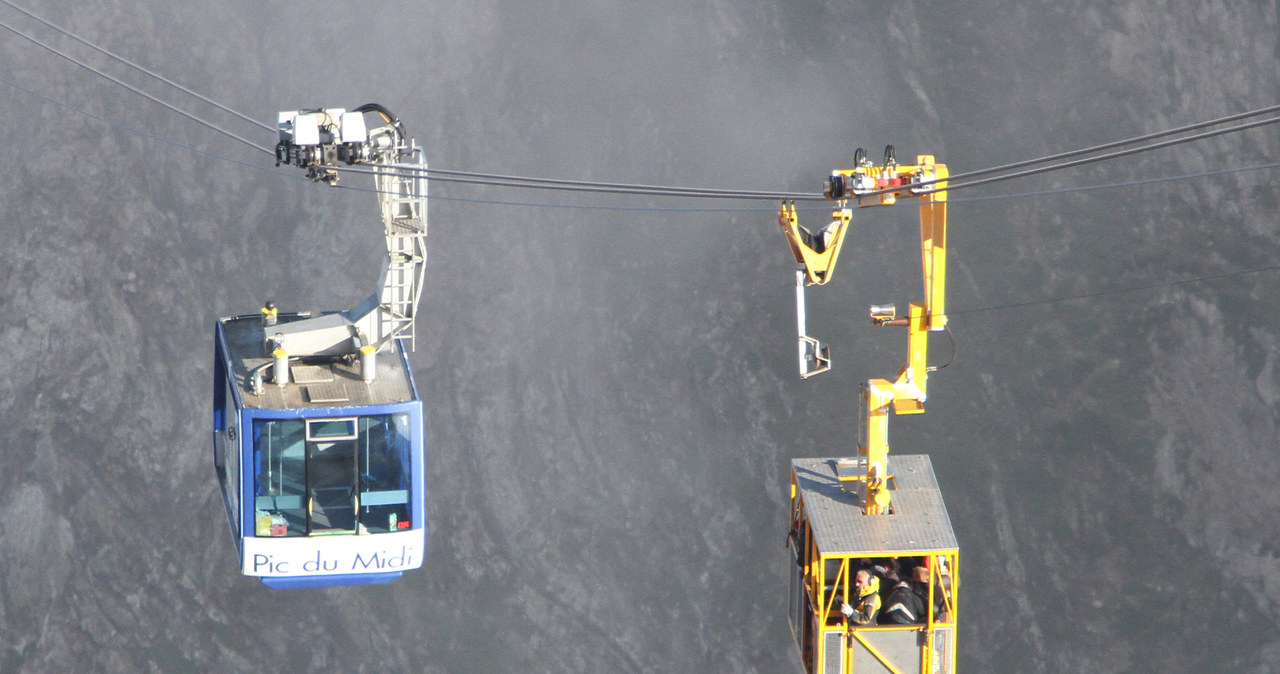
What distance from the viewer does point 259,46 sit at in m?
51.1

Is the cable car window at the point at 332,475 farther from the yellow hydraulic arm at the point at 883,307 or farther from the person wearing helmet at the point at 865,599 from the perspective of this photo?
the person wearing helmet at the point at 865,599

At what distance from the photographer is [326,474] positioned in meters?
24.9

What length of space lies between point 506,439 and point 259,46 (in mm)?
13842

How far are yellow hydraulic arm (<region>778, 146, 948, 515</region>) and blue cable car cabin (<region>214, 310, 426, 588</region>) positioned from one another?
588 centimetres

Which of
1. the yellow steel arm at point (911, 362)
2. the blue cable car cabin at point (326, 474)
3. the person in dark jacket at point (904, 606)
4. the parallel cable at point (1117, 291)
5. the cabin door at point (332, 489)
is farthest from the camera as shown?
the parallel cable at point (1117, 291)

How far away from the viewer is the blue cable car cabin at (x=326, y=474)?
24.2 meters

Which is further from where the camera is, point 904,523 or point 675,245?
point 675,245

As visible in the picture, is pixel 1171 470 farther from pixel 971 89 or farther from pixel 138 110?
pixel 138 110

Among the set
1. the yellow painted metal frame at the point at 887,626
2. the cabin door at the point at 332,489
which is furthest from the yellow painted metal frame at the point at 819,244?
the cabin door at the point at 332,489

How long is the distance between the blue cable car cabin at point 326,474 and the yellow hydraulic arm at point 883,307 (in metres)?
5.88

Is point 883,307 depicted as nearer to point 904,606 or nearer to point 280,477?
point 904,606

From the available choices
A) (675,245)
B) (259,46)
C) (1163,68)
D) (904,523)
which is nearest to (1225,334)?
(1163,68)

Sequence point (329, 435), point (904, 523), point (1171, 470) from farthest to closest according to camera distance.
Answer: point (1171, 470), point (904, 523), point (329, 435)

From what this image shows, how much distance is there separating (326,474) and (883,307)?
27.4 feet
